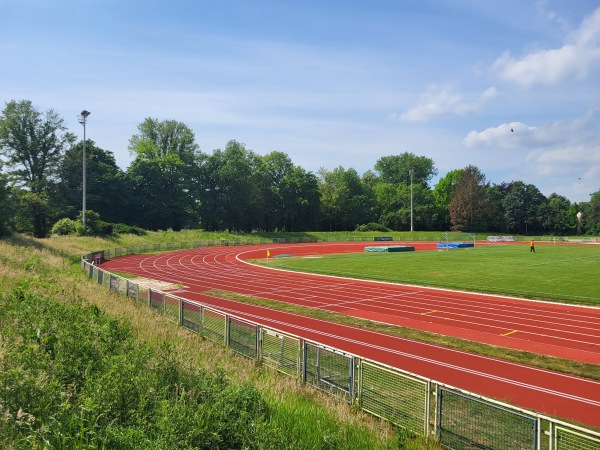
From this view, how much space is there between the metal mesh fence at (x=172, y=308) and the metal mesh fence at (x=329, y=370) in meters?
6.52

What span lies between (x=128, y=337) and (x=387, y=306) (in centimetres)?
1513

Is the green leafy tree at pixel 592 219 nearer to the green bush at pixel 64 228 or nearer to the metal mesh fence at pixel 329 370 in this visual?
the green bush at pixel 64 228

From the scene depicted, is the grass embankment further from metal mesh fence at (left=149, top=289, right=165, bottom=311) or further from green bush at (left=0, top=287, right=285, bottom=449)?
metal mesh fence at (left=149, top=289, right=165, bottom=311)

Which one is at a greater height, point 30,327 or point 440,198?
point 440,198

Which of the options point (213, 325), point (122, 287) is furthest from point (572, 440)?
point (122, 287)

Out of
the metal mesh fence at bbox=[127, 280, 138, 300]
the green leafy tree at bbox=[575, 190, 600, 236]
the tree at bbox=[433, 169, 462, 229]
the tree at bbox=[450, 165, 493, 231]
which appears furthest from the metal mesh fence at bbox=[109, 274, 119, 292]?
the green leafy tree at bbox=[575, 190, 600, 236]

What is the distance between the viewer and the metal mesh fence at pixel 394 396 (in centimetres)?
742

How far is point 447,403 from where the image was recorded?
23.3ft

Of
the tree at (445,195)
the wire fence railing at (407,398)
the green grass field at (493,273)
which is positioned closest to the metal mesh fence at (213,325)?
the wire fence railing at (407,398)

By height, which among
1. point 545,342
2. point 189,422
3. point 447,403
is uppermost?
point 189,422

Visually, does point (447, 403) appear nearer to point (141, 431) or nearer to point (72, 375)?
point (141, 431)

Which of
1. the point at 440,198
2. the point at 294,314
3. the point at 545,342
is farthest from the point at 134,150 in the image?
the point at 545,342

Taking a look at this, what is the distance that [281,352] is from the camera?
33.2ft

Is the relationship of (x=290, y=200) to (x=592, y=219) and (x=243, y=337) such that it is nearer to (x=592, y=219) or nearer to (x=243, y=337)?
(x=592, y=219)
